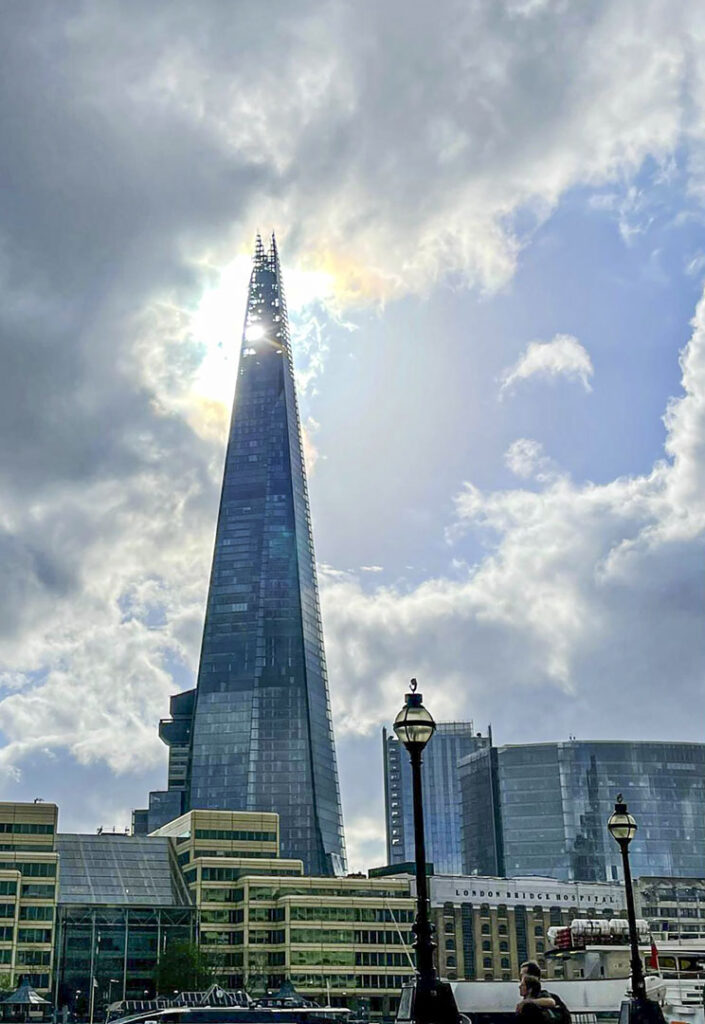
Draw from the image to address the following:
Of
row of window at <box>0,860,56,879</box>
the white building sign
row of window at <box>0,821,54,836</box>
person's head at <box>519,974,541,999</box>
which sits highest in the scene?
row of window at <box>0,821,54,836</box>

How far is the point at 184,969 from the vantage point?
150125 mm

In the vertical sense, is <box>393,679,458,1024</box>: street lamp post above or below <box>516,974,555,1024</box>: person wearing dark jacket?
above

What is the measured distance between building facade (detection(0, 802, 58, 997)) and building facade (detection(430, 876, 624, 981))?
177 ft

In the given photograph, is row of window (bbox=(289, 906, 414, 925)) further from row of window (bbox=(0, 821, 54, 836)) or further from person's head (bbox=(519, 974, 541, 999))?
person's head (bbox=(519, 974, 541, 999))

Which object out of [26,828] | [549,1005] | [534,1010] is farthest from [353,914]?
[534,1010]

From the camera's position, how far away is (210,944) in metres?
164

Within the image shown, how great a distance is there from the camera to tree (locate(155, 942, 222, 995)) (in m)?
149

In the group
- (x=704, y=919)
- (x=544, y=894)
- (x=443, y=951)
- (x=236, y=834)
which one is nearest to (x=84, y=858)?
(x=236, y=834)

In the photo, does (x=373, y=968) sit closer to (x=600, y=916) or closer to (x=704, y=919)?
(x=600, y=916)

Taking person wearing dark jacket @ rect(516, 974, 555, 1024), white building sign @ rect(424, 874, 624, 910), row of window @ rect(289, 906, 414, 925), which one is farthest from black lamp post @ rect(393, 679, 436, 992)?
white building sign @ rect(424, 874, 624, 910)

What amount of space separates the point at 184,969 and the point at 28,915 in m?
23.2

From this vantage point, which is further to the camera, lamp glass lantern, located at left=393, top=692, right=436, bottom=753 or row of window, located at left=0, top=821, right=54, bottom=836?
row of window, located at left=0, top=821, right=54, bottom=836

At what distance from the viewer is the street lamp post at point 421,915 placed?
2331 centimetres

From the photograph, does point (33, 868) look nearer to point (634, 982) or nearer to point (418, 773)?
point (634, 982)
